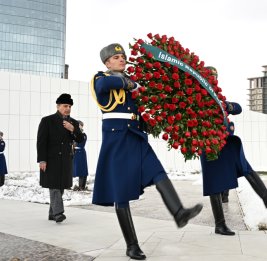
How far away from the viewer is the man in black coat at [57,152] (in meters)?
6.51

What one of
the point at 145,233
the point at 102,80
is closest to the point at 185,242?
the point at 145,233

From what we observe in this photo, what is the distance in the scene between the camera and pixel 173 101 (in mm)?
4016

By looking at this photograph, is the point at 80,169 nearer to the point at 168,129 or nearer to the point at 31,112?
the point at 168,129

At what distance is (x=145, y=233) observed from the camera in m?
5.39

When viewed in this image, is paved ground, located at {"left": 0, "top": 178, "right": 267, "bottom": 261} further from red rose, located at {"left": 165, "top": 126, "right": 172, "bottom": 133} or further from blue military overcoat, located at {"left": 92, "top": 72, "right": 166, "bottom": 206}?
red rose, located at {"left": 165, "top": 126, "right": 172, "bottom": 133}

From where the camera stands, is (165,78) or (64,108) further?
(64,108)

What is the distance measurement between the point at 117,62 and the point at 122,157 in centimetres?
88

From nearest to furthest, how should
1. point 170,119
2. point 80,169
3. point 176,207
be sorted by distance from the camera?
point 176,207, point 170,119, point 80,169

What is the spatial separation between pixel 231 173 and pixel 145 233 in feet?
3.95

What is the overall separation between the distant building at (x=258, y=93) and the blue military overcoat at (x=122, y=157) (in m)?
144

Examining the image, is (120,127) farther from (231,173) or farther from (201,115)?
(231,173)

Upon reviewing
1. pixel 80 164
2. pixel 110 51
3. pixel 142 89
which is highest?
pixel 110 51

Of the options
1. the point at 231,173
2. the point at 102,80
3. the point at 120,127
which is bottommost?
the point at 231,173

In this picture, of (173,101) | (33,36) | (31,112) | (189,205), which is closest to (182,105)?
(173,101)
